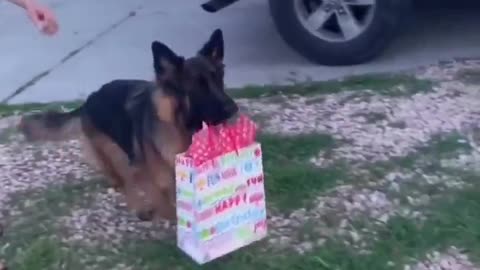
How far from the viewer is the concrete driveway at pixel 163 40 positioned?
7555 millimetres

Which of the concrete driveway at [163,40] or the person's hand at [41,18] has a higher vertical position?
the person's hand at [41,18]

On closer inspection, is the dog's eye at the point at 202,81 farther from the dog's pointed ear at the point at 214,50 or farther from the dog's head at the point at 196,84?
the dog's pointed ear at the point at 214,50

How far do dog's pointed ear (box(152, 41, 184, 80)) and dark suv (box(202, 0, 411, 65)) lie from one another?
2.99 meters

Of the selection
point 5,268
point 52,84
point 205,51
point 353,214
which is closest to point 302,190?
point 353,214

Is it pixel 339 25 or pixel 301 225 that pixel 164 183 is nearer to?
pixel 301 225

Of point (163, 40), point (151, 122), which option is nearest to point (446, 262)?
point (151, 122)

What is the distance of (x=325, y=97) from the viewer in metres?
6.71

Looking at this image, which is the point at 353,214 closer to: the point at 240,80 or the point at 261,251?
the point at 261,251

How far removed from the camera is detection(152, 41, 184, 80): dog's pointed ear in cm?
425

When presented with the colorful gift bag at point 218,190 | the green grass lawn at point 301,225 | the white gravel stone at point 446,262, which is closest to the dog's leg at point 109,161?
the green grass lawn at point 301,225

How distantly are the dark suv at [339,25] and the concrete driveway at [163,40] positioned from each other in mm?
164

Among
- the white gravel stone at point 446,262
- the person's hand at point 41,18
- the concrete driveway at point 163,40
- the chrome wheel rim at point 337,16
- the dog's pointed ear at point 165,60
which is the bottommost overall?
the white gravel stone at point 446,262

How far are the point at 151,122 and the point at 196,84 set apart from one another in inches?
16.7

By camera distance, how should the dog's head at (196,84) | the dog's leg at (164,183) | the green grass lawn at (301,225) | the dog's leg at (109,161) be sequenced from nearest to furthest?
the dog's head at (196,84) → the green grass lawn at (301,225) → the dog's leg at (164,183) → the dog's leg at (109,161)
